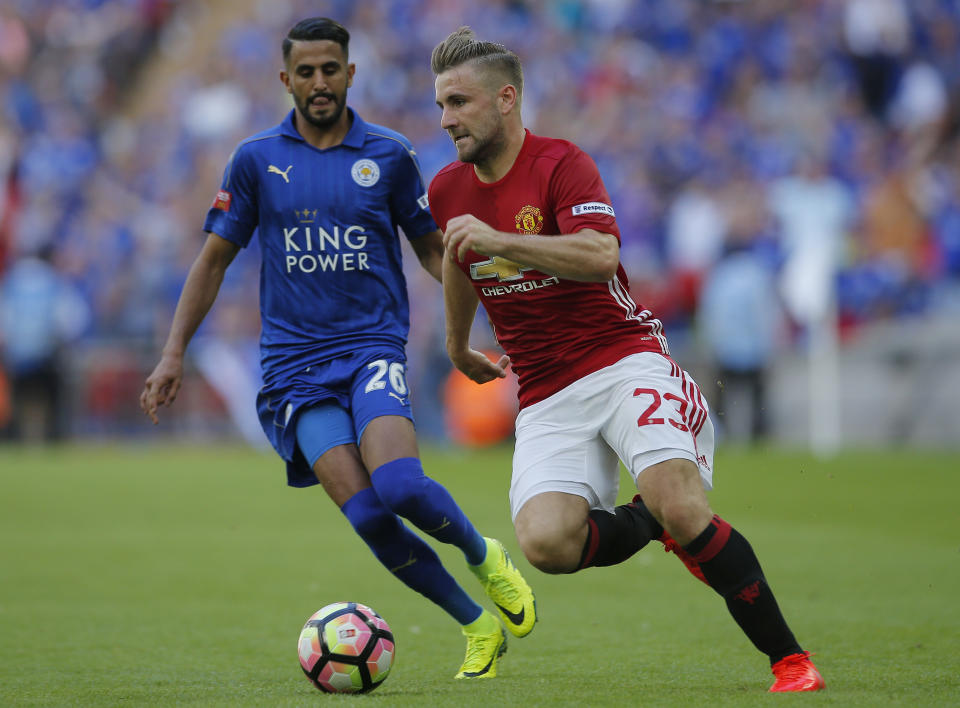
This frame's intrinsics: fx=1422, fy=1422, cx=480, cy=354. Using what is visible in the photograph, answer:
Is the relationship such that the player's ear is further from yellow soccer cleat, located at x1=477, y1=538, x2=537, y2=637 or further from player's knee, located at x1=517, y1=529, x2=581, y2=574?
yellow soccer cleat, located at x1=477, y1=538, x2=537, y2=637

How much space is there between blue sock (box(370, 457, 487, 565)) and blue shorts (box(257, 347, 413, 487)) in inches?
12.2

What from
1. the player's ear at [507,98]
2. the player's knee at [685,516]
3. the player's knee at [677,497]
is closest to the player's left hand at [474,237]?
the player's ear at [507,98]

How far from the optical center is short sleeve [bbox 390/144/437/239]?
6477mm

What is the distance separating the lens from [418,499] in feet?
19.0

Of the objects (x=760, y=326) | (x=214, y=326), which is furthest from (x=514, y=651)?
(x=214, y=326)

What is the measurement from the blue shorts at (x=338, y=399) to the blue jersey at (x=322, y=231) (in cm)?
6

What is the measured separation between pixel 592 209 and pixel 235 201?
1876 mm

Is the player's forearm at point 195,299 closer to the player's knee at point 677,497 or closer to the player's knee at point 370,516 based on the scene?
the player's knee at point 370,516

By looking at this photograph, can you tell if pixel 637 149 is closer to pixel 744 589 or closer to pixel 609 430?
pixel 609 430

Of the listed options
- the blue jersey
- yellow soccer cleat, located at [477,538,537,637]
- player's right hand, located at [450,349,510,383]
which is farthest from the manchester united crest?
yellow soccer cleat, located at [477,538,537,637]

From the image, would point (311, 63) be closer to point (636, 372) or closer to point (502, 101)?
point (502, 101)

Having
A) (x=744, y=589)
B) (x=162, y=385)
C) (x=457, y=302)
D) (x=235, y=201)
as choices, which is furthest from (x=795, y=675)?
(x=235, y=201)

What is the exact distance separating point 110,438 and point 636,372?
1599 cm

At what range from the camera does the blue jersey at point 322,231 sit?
631 cm
